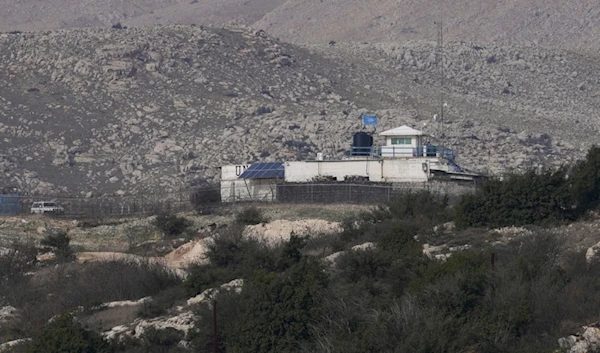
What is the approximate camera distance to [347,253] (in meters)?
45.5

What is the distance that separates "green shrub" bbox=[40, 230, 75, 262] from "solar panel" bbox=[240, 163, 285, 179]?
39.2ft

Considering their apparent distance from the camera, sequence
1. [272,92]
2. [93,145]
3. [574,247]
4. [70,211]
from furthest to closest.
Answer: [272,92], [93,145], [70,211], [574,247]

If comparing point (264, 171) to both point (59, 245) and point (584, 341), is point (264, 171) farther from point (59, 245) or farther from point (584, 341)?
point (584, 341)

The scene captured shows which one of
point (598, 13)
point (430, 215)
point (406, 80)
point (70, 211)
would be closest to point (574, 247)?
point (430, 215)

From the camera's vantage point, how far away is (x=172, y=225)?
62.3 m

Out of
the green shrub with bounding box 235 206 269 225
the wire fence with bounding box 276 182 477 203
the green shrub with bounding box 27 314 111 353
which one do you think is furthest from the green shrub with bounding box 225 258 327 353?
the wire fence with bounding box 276 182 477 203

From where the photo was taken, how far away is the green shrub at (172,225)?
62.0 m

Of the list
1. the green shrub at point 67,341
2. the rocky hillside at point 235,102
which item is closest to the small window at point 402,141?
the rocky hillside at point 235,102

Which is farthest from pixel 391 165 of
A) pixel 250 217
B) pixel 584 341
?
pixel 584 341

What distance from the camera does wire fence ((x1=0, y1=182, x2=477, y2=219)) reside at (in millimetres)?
64312

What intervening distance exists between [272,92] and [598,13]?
259 feet

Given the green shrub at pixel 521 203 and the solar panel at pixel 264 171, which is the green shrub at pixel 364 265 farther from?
the solar panel at pixel 264 171

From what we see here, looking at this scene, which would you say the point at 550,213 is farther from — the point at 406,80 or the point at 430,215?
the point at 406,80

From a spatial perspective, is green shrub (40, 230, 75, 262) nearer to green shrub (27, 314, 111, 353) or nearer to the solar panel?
the solar panel
